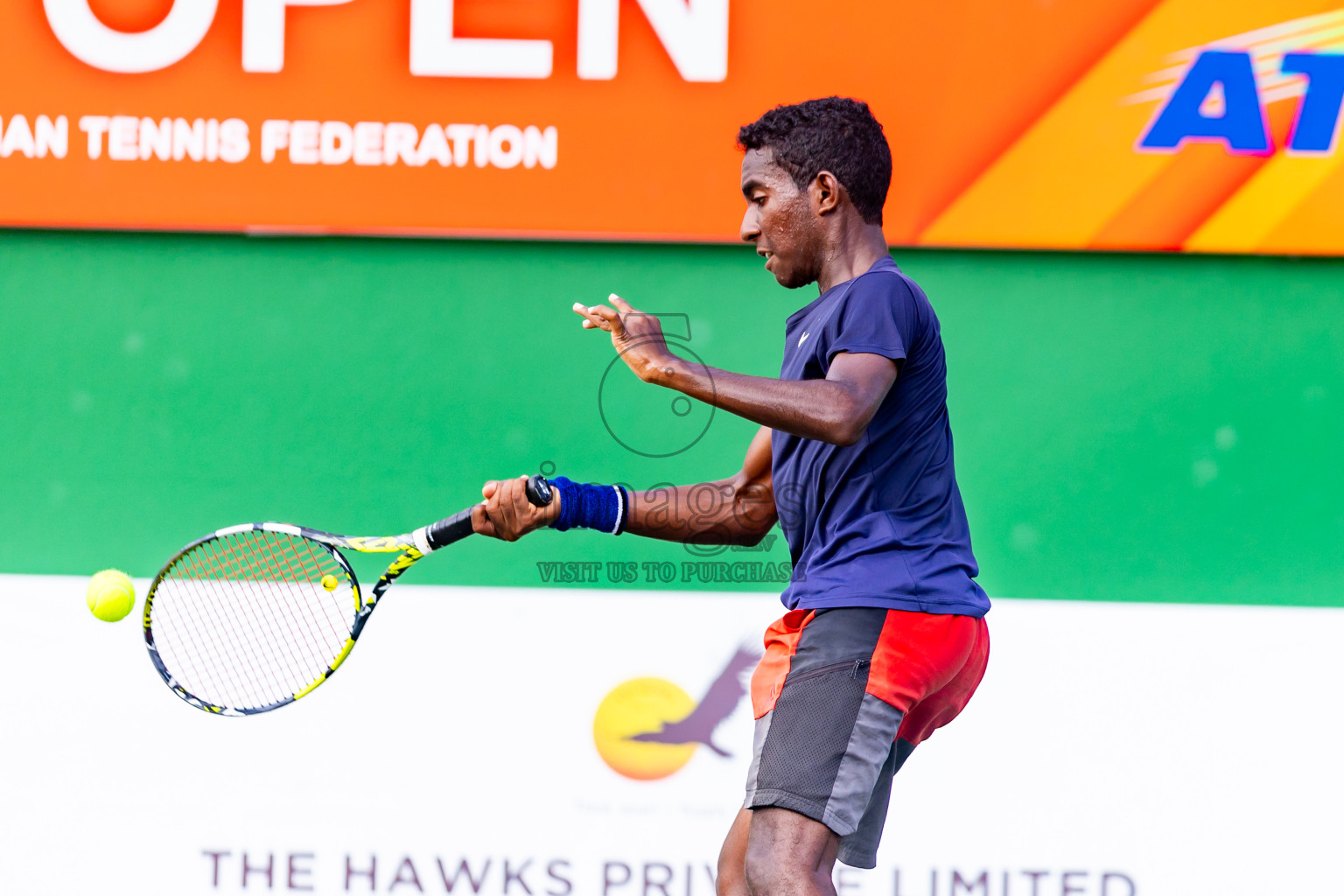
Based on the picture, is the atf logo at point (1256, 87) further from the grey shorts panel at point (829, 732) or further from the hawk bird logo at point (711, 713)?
the grey shorts panel at point (829, 732)

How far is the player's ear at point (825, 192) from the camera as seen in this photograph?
93.1 inches

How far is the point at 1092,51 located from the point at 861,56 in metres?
0.64

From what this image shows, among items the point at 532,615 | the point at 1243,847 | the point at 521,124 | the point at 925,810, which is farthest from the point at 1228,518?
the point at 521,124

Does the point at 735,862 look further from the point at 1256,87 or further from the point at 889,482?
the point at 1256,87

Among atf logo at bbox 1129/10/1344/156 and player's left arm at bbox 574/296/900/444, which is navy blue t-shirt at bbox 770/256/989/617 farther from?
atf logo at bbox 1129/10/1344/156

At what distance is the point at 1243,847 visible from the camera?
347 cm

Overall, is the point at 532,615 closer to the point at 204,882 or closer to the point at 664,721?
the point at 664,721

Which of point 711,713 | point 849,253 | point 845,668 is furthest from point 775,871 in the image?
point 711,713

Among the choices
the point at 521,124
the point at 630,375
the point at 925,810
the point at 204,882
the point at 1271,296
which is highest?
the point at 521,124

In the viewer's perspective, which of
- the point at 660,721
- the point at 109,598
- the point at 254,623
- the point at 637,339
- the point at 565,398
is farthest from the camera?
the point at 565,398

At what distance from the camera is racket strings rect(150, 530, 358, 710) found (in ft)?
10.4

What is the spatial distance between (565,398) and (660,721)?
3.07 ft

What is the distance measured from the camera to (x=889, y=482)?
226 cm

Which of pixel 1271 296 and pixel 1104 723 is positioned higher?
pixel 1271 296
